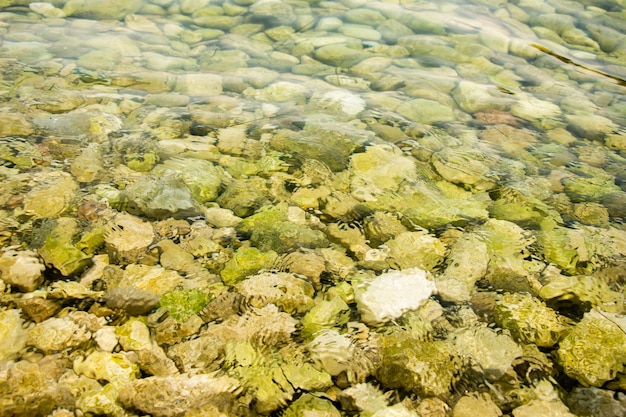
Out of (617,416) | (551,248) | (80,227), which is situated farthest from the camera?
(551,248)

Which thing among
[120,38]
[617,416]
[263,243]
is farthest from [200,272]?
[120,38]

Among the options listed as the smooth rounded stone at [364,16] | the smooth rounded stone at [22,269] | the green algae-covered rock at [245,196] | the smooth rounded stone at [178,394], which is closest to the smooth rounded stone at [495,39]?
the smooth rounded stone at [364,16]

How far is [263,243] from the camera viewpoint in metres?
2.05

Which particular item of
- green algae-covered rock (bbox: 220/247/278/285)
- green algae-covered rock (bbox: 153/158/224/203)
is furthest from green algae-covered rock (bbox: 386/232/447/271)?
green algae-covered rock (bbox: 153/158/224/203)

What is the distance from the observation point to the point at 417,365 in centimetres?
156

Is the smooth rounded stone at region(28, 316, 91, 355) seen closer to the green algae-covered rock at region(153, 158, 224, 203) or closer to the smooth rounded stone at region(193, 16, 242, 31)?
the green algae-covered rock at region(153, 158, 224, 203)

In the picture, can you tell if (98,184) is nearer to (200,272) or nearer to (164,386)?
(200,272)

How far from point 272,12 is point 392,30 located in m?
1.32

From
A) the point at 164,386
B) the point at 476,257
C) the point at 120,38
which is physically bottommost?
the point at 164,386

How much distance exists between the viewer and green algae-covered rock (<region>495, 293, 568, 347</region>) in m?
1.69

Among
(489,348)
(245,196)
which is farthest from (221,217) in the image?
(489,348)

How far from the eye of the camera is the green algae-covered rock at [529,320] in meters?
1.69

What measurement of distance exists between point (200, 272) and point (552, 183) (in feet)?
6.93

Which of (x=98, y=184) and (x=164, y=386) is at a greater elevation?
(x=98, y=184)
